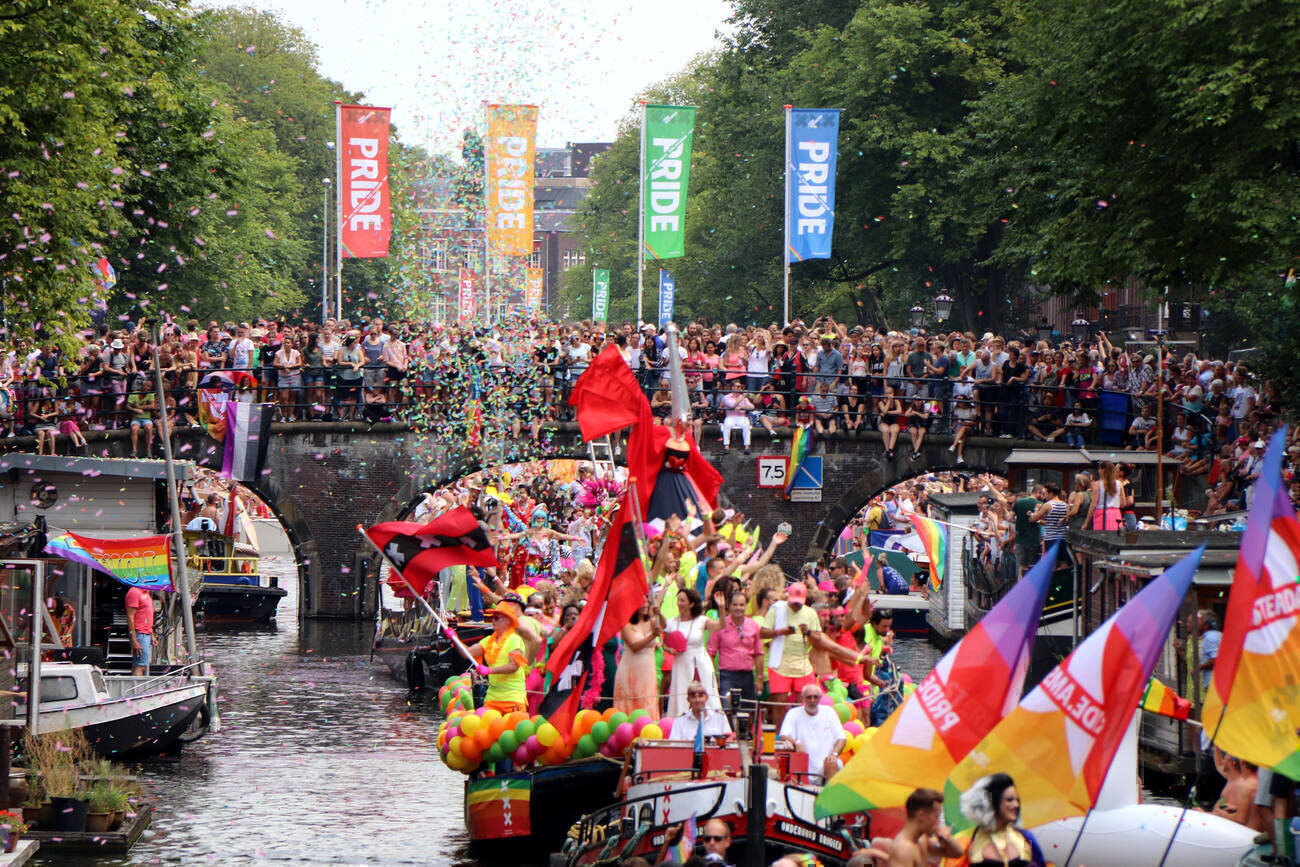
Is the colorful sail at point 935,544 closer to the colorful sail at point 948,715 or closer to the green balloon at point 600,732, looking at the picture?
the green balloon at point 600,732

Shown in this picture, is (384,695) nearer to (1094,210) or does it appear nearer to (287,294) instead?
(1094,210)

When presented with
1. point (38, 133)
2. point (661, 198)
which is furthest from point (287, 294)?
point (38, 133)

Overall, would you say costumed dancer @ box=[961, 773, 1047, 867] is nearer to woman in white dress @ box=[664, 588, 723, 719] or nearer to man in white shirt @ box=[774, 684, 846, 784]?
man in white shirt @ box=[774, 684, 846, 784]

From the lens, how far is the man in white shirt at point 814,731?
49.3 feet

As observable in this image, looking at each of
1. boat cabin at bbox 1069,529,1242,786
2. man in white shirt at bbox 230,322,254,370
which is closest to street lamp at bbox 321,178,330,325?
man in white shirt at bbox 230,322,254,370

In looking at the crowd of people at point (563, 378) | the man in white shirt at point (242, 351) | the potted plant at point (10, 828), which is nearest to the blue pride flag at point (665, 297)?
the crowd of people at point (563, 378)

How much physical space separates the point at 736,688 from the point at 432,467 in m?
21.8

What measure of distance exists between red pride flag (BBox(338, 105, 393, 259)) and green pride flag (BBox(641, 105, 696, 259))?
5.65 metres

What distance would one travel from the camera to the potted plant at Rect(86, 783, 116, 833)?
1861cm

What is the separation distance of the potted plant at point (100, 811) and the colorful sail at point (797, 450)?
1930cm

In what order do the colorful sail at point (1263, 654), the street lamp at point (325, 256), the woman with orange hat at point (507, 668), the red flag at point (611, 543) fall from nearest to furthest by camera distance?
the colorful sail at point (1263, 654), the red flag at point (611, 543), the woman with orange hat at point (507, 668), the street lamp at point (325, 256)

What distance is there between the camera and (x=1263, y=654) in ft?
36.1

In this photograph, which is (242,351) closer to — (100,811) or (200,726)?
(200,726)

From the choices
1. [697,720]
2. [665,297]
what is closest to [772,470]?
[665,297]
